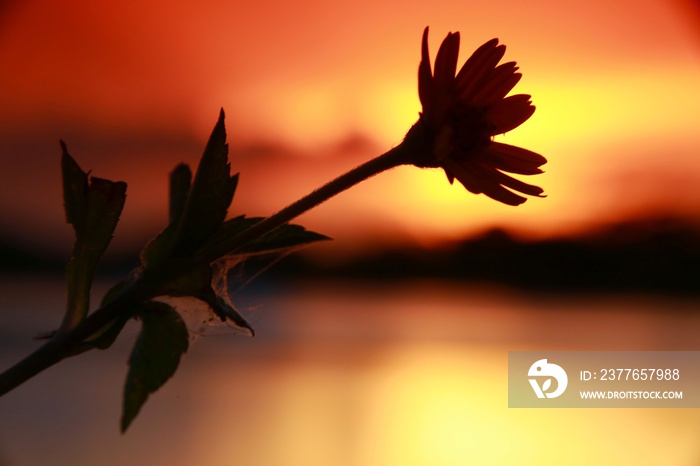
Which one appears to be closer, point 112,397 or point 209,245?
point 209,245

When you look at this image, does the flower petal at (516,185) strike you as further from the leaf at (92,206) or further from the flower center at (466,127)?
the leaf at (92,206)

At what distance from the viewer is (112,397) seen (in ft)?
2.97

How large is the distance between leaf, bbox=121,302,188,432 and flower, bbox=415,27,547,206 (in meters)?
0.14

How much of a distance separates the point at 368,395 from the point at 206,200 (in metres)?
0.65

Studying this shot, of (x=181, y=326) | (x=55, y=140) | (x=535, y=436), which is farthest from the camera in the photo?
(x=55, y=140)

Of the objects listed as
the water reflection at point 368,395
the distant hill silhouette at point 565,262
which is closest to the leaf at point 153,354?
the water reflection at point 368,395

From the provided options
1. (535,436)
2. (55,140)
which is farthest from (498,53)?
(55,140)

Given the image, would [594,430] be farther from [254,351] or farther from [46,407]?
[46,407]

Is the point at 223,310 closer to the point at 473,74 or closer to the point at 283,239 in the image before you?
the point at 283,239

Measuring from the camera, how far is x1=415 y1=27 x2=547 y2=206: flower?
1.15 ft

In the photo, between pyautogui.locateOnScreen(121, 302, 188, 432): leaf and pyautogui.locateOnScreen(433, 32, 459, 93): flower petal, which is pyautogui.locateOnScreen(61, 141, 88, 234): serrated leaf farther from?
pyautogui.locateOnScreen(433, 32, 459, 93): flower petal

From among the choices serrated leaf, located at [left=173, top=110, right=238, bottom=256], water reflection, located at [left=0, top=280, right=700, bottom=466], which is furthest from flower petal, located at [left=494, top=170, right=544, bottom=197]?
water reflection, located at [left=0, top=280, right=700, bottom=466]

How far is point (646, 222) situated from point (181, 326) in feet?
3.32

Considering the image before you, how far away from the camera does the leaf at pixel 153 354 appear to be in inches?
11.3
